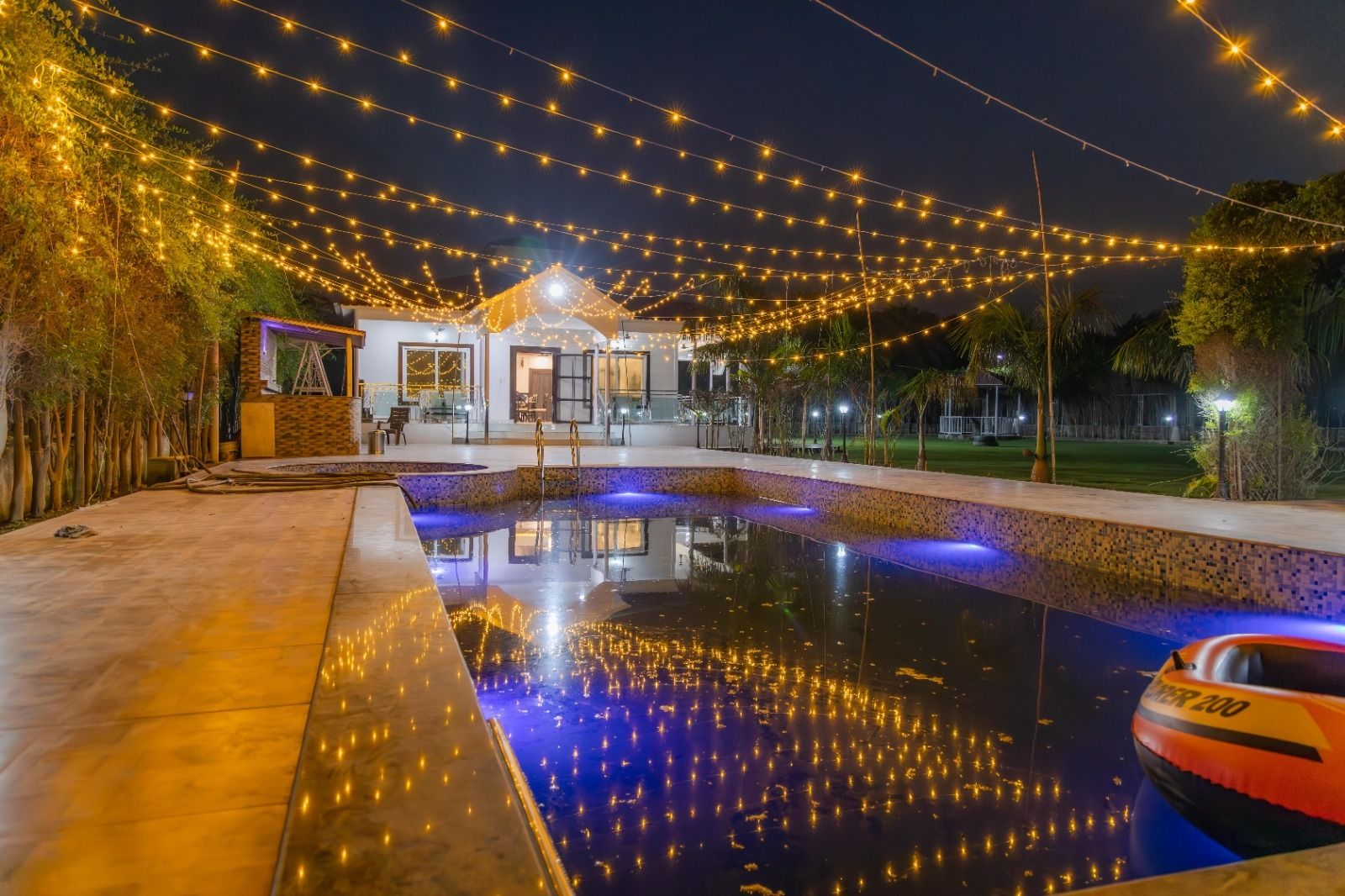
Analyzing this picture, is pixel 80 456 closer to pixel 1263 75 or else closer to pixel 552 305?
pixel 1263 75

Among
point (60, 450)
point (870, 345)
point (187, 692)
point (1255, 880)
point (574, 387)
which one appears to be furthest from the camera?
point (574, 387)

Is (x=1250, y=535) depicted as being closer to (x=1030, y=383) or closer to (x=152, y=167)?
(x=1030, y=383)

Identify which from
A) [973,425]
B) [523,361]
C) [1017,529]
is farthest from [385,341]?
[973,425]

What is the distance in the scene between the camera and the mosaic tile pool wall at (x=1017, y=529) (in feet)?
16.3

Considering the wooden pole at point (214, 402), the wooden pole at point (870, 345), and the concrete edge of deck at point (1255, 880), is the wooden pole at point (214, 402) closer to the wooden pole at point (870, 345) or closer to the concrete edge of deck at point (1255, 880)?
the wooden pole at point (870, 345)

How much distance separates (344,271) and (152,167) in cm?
729

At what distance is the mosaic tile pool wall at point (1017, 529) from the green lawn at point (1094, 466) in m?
3.25

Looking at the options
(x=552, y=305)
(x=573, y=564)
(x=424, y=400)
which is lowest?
(x=573, y=564)

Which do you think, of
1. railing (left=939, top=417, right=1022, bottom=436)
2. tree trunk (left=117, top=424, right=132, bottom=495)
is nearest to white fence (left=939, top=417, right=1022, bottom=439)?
railing (left=939, top=417, right=1022, bottom=436)

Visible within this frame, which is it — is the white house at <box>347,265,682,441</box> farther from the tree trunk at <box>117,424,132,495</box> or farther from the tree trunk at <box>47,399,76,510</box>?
the tree trunk at <box>47,399,76,510</box>

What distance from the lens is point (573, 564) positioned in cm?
685

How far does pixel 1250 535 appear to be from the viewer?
5.41 metres

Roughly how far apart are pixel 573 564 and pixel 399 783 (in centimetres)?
515

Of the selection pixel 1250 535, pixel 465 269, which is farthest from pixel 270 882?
pixel 465 269
